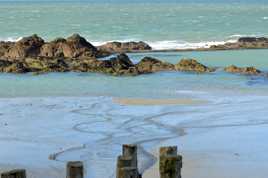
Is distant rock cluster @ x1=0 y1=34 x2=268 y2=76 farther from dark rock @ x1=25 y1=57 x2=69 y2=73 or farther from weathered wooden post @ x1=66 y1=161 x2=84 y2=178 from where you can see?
weathered wooden post @ x1=66 y1=161 x2=84 y2=178

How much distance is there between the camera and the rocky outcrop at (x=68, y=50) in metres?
30.6

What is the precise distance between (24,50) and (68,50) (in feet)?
5.40

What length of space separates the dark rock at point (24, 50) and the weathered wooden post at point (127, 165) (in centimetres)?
2246

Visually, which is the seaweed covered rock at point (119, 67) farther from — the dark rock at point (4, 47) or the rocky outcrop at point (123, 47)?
the rocky outcrop at point (123, 47)

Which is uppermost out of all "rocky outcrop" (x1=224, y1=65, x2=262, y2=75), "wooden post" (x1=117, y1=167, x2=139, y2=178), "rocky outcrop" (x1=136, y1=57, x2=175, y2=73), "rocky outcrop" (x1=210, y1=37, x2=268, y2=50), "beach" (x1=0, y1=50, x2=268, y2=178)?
"rocky outcrop" (x1=210, y1=37, x2=268, y2=50)

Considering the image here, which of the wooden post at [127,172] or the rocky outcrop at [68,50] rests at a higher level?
the rocky outcrop at [68,50]

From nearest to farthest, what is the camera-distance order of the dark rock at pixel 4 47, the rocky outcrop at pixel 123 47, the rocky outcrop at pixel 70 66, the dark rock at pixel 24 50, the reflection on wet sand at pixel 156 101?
1. the reflection on wet sand at pixel 156 101
2. the rocky outcrop at pixel 70 66
3. the dark rock at pixel 24 50
4. the dark rock at pixel 4 47
5. the rocky outcrop at pixel 123 47

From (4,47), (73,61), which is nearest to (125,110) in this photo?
(73,61)

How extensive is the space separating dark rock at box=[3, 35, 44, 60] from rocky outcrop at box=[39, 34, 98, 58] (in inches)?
10.7

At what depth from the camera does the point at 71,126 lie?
15695 mm

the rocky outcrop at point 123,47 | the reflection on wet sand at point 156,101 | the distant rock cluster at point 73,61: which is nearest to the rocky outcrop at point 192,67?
the distant rock cluster at point 73,61

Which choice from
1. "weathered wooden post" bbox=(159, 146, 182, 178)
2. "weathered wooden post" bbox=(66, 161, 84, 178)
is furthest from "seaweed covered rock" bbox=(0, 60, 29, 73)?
"weathered wooden post" bbox=(159, 146, 182, 178)

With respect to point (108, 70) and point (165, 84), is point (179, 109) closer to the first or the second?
point (165, 84)

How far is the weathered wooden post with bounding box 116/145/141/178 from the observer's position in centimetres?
661
